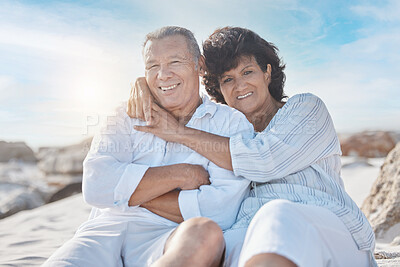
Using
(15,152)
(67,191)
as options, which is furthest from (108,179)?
(15,152)

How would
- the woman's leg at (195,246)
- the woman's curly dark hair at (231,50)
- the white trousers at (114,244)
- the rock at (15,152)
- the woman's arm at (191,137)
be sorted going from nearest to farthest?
the woman's leg at (195,246) → the white trousers at (114,244) → the woman's arm at (191,137) → the woman's curly dark hair at (231,50) → the rock at (15,152)

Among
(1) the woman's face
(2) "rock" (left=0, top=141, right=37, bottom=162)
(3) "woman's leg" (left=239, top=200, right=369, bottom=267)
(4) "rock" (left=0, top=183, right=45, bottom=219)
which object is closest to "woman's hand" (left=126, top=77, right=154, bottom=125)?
(1) the woman's face

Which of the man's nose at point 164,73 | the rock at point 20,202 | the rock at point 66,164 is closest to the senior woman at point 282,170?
the man's nose at point 164,73

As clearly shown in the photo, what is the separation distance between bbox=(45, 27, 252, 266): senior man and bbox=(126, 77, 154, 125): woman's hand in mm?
50

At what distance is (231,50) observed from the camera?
3.34 metres

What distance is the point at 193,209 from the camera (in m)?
2.44

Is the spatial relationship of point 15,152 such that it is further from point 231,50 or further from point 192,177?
point 192,177

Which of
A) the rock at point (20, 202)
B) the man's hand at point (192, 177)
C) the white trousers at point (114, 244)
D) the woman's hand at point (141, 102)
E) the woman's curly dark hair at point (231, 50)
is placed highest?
the woman's curly dark hair at point (231, 50)

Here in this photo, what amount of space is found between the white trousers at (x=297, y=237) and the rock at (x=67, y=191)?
25.6 ft

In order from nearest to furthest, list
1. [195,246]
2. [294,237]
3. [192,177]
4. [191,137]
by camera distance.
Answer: [294,237] < [195,246] < [192,177] < [191,137]

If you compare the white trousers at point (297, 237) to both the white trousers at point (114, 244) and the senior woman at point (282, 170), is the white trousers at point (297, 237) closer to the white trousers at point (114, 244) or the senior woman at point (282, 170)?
the senior woman at point (282, 170)

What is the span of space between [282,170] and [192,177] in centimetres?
56

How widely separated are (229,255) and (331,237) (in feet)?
1.71

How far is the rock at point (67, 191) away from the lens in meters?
9.14
